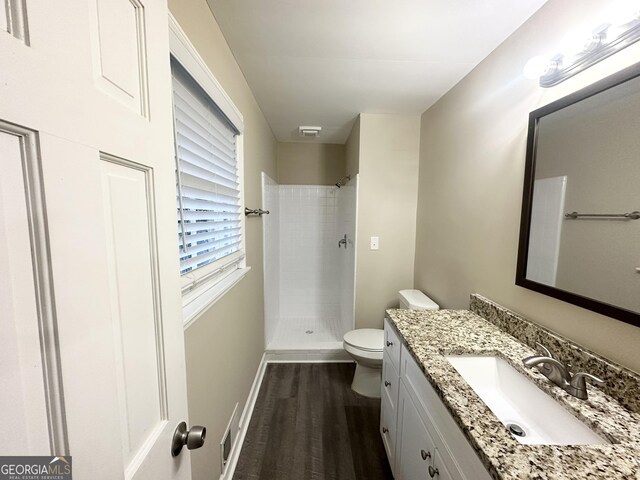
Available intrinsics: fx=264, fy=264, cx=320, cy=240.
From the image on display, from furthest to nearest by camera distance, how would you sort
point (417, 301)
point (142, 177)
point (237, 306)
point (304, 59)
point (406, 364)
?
point (417, 301)
point (237, 306)
point (304, 59)
point (406, 364)
point (142, 177)

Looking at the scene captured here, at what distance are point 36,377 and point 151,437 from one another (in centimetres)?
32

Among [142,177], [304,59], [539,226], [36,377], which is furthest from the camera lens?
[304,59]

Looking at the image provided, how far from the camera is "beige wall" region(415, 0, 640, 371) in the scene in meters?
0.93

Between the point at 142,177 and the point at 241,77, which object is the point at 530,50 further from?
the point at 142,177

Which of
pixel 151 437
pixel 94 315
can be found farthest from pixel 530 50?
pixel 151 437

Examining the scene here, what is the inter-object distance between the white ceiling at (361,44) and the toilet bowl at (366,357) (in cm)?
184

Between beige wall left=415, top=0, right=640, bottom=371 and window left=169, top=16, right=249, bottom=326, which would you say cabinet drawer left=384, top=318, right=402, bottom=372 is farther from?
window left=169, top=16, right=249, bottom=326

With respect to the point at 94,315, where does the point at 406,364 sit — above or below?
below

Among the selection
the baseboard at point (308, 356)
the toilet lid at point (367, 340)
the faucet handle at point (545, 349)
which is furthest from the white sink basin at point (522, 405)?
the baseboard at point (308, 356)

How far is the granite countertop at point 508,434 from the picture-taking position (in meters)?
0.58

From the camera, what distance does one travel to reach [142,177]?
0.50 m

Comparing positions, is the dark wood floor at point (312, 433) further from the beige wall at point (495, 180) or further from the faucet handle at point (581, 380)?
the faucet handle at point (581, 380)

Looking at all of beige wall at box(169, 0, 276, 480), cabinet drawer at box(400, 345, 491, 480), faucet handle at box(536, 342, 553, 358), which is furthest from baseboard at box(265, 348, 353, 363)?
faucet handle at box(536, 342, 553, 358)

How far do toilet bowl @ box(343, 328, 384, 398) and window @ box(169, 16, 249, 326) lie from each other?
41.8 inches
